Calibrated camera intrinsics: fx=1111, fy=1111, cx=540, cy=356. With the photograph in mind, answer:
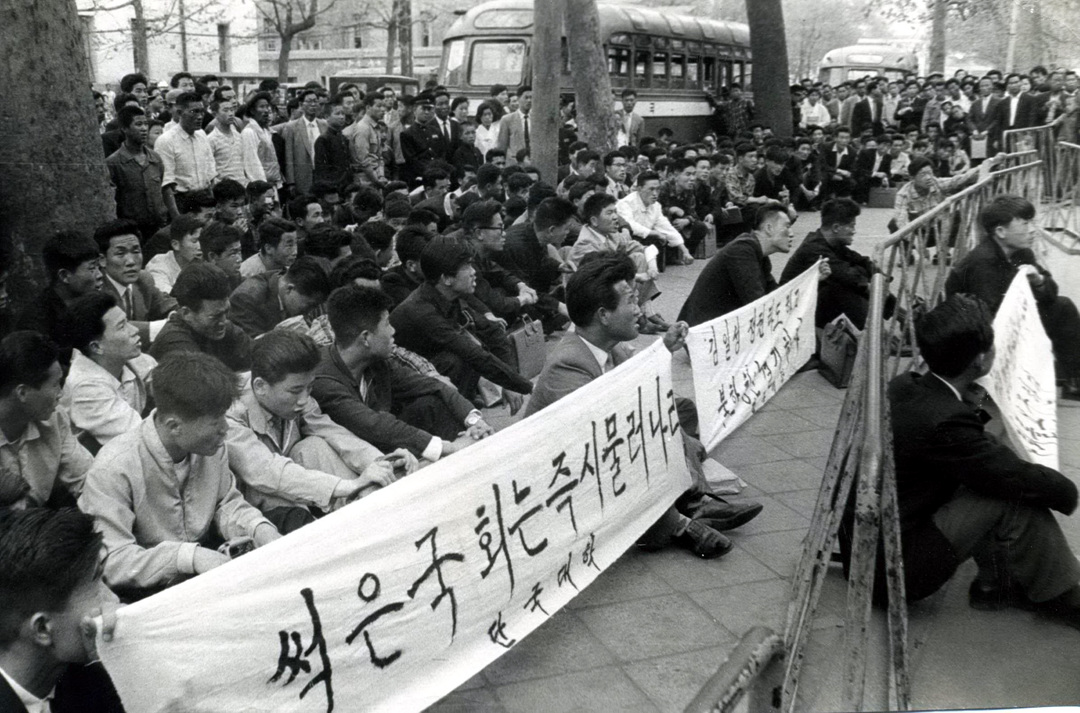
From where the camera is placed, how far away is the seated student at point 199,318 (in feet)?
15.1

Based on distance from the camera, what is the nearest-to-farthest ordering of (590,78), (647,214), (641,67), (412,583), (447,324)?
(412,583), (447,324), (647,214), (590,78), (641,67)

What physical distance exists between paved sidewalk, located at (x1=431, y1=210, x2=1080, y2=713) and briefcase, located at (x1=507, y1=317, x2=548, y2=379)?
2.27 metres

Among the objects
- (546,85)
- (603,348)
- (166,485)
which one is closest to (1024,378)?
(603,348)

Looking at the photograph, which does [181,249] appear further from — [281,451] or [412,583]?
[412,583]

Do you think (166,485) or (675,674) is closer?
(166,485)

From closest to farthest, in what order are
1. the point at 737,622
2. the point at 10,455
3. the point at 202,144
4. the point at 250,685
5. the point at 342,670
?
1. the point at 250,685
2. the point at 342,670
3. the point at 10,455
4. the point at 737,622
5. the point at 202,144

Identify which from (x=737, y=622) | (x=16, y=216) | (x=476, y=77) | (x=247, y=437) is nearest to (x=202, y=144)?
(x=16, y=216)

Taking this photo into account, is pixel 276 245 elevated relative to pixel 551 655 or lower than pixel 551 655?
elevated

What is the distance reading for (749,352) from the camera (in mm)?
6191

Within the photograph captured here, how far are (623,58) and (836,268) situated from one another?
505 inches

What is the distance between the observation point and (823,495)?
11.5 ft

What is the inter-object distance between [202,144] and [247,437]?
5.78 m

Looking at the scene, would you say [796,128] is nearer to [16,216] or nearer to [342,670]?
[16,216]

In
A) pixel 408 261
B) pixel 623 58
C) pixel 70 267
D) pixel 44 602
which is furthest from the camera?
pixel 623 58
